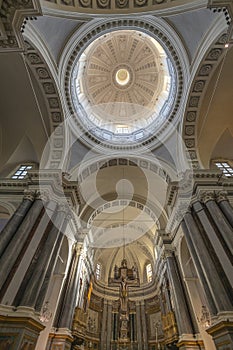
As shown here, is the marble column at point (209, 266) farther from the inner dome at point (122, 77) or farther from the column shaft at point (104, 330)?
the column shaft at point (104, 330)

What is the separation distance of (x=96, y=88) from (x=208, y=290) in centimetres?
1647

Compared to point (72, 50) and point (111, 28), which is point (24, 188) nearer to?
point (72, 50)

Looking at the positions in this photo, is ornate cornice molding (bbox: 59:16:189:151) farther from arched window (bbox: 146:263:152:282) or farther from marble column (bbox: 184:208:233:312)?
arched window (bbox: 146:263:152:282)

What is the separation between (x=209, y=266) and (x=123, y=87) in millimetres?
16231

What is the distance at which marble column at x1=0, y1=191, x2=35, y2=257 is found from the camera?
8.80 metres

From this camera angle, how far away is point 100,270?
24797 millimetres

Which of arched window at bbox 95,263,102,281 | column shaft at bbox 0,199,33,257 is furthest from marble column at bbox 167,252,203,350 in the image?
arched window at bbox 95,263,102,281

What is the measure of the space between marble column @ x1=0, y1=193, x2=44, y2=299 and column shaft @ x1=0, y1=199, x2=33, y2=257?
14 cm

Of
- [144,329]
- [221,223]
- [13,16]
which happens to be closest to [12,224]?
[13,16]

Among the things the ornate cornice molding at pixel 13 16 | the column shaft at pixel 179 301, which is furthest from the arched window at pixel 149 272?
the ornate cornice molding at pixel 13 16

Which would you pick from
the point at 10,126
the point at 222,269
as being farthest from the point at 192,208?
the point at 10,126

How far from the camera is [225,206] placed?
10102 millimetres

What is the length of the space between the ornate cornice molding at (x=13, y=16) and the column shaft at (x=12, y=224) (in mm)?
6594

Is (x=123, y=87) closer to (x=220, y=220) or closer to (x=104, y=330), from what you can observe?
(x=220, y=220)
